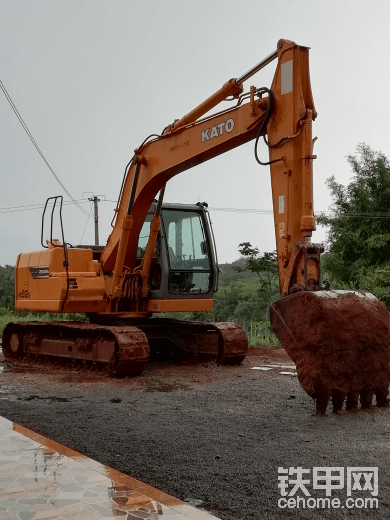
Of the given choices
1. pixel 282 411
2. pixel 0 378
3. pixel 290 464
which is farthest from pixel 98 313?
pixel 290 464

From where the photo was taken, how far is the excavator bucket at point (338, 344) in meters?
6.23

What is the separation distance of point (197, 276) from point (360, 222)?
3025cm

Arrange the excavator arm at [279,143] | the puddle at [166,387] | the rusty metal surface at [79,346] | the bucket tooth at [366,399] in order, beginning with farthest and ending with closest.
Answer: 1. the rusty metal surface at [79,346]
2. the puddle at [166,387]
3. the excavator arm at [279,143]
4. the bucket tooth at [366,399]

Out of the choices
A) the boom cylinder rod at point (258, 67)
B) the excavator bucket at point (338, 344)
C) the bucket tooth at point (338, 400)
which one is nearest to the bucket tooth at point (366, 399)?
the excavator bucket at point (338, 344)

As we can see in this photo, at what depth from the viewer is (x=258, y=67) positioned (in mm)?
8258

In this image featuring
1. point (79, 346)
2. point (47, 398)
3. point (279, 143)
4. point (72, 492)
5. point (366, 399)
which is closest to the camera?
point (72, 492)

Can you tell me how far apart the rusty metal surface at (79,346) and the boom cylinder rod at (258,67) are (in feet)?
13.8

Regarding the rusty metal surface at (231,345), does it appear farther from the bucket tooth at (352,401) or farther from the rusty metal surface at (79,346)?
the bucket tooth at (352,401)

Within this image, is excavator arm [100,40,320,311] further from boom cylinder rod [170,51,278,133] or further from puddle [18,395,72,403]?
puddle [18,395,72,403]

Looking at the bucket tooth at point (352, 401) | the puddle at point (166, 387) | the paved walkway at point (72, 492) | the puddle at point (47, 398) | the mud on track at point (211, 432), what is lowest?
the puddle at point (47, 398)

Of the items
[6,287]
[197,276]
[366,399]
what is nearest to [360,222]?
[6,287]

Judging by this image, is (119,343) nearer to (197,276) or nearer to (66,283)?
(66,283)

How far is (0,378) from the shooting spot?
10.4 meters

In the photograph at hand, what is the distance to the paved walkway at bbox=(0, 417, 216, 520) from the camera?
3.71 m
